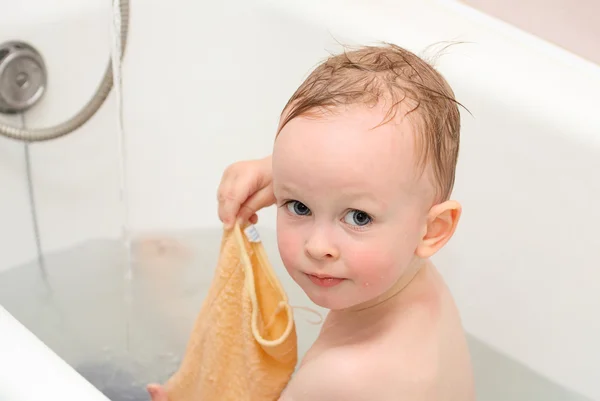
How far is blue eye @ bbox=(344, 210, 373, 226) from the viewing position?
67 centimetres

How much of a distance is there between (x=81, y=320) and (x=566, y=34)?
0.84 m

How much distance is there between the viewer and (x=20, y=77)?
1176mm

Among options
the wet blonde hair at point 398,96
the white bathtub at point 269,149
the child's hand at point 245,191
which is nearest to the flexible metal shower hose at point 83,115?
the white bathtub at point 269,149

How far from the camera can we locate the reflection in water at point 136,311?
1110 millimetres

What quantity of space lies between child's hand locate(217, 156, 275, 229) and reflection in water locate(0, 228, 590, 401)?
1.03ft

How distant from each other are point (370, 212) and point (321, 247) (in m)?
0.05

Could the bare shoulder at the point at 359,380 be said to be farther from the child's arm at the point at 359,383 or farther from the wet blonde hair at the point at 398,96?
the wet blonde hair at the point at 398,96

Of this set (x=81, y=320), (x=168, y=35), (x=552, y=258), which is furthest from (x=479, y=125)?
(x=81, y=320)

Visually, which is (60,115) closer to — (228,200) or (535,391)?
(228,200)

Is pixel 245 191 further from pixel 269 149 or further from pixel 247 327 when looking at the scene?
pixel 269 149

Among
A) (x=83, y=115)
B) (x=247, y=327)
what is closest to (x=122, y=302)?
(x=83, y=115)

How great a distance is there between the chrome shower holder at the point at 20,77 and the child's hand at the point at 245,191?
469 mm

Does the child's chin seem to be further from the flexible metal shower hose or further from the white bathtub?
the flexible metal shower hose

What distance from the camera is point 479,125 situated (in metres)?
1.07
